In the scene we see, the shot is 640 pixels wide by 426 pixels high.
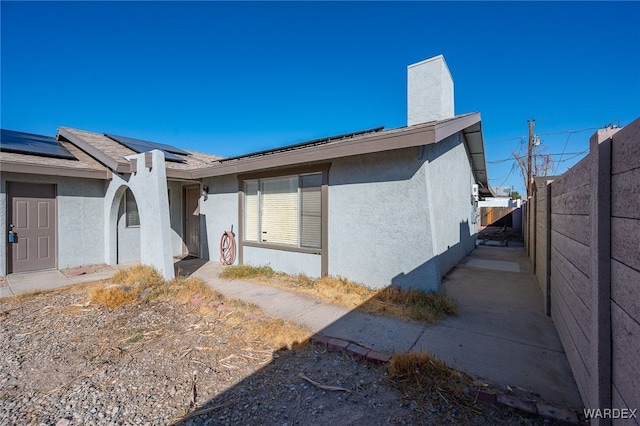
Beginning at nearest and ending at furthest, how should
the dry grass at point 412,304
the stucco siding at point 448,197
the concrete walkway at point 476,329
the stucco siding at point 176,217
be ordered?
1. the concrete walkway at point 476,329
2. the dry grass at point 412,304
3. the stucco siding at point 448,197
4. the stucco siding at point 176,217

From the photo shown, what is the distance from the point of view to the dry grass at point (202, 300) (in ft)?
11.8

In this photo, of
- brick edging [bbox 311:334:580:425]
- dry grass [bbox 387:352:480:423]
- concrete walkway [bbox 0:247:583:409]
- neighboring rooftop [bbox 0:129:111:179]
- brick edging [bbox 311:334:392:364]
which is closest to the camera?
brick edging [bbox 311:334:580:425]

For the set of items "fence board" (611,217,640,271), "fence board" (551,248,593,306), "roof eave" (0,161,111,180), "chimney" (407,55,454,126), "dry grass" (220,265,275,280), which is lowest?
"dry grass" (220,265,275,280)

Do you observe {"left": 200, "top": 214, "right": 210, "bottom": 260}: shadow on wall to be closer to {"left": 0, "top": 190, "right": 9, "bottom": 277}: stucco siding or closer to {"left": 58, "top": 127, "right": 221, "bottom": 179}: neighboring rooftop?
{"left": 58, "top": 127, "right": 221, "bottom": 179}: neighboring rooftop

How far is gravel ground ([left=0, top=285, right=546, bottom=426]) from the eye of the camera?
2.25m

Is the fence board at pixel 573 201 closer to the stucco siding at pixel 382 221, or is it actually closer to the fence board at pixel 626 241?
the fence board at pixel 626 241

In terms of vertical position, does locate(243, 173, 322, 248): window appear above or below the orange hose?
above

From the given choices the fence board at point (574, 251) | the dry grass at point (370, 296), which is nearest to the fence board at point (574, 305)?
the fence board at point (574, 251)

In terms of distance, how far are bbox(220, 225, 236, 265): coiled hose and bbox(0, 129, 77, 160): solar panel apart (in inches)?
181

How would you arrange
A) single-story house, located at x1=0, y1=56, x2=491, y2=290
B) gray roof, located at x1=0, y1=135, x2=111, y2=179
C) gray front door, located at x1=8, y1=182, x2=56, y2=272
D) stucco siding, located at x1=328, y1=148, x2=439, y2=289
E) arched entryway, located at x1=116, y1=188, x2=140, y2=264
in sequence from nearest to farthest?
stucco siding, located at x1=328, y1=148, x2=439, y2=289 < single-story house, located at x1=0, y1=56, x2=491, y2=290 < gray roof, located at x1=0, y1=135, x2=111, y2=179 < gray front door, located at x1=8, y1=182, x2=56, y2=272 < arched entryway, located at x1=116, y1=188, x2=140, y2=264

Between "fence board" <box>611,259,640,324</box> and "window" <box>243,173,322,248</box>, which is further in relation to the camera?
"window" <box>243,173,322,248</box>

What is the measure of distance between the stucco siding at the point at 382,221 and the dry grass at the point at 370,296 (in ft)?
0.76

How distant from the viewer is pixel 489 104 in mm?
16406

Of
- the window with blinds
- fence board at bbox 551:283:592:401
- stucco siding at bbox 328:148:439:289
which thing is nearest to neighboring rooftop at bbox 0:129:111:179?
the window with blinds
